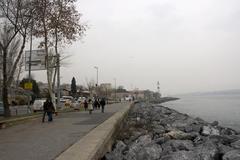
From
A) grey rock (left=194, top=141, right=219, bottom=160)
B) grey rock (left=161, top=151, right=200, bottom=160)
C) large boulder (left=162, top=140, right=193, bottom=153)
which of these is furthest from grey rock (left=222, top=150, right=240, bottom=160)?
large boulder (left=162, top=140, right=193, bottom=153)

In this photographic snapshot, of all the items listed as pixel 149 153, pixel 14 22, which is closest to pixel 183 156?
pixel 149 153

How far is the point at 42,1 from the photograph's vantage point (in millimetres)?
28016

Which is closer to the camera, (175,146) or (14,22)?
(175,146)

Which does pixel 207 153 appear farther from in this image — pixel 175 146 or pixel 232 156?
pixel 175 146

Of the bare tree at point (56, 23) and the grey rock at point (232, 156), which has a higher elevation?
the bare tree at point (56, 23)

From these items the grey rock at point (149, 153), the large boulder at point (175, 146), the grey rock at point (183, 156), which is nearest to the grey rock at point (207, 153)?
the grey rock at point (183, 156)

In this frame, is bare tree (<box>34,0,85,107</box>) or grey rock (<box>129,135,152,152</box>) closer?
grey rock (<box>129,135,152,152</box>)

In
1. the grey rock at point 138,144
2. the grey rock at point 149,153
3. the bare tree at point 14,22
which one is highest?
the bare tree at point 14,22

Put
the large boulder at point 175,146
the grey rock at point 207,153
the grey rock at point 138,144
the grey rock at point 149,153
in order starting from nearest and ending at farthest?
the grey rock at point 207,153
the grey rock at point 149,153
the grey rock at point 138,144
the large boulder at point 175,146

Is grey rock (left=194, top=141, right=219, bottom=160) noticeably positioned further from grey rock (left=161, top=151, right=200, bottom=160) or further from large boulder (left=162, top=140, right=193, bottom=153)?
large boulder (left=162, top=140, right=193, bottom=153)

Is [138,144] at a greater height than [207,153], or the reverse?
[138,144]

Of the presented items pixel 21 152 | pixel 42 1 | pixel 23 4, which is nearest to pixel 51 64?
pixel 42 1

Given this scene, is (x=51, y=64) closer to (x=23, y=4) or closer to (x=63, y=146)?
(x=23, y=4)

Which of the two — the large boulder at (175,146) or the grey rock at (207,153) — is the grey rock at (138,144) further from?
the grey rock at (207,153)
